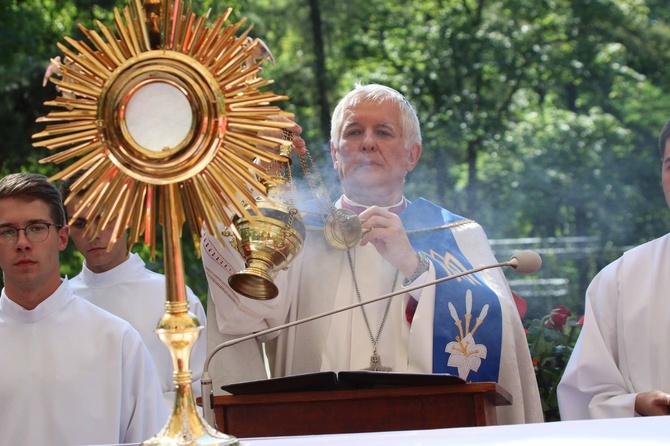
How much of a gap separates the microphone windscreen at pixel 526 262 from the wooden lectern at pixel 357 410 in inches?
14.4

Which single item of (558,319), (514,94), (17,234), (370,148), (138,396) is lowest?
(138,396)

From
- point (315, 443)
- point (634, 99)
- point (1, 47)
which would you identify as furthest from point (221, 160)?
point (634, 99)

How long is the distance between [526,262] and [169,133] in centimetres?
139

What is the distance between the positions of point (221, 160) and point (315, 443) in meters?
0.66

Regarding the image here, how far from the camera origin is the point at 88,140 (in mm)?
2137

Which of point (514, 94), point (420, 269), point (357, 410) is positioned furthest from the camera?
point (514, 94)

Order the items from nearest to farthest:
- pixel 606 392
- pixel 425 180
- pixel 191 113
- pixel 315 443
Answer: pixel 191 113, pixel 315 443, pixel 606 392, pixel 425 180

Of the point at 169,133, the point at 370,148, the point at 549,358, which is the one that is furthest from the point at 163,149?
the point at 549,358

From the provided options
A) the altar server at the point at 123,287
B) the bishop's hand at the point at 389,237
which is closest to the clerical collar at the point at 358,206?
the bishop's hand at the point at 389,237

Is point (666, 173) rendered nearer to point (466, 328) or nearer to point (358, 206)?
point (466, 328)

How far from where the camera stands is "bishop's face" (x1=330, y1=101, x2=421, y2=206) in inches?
177

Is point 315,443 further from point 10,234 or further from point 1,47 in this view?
point 1,47

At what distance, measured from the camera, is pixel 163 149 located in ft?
6.77

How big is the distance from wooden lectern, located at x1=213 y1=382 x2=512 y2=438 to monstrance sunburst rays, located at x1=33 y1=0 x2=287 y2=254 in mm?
1245
